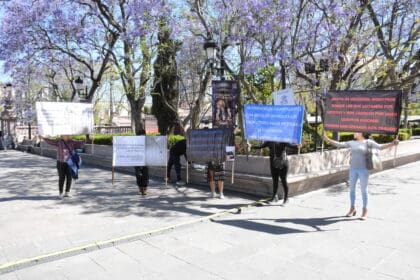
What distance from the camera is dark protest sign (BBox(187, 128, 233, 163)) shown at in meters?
8.45

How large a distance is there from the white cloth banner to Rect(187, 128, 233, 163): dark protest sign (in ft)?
2.59

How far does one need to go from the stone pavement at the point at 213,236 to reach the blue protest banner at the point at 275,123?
1.51 metres

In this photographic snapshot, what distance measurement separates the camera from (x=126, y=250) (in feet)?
16.8

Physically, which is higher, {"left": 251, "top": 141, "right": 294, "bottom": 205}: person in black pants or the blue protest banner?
the blue protest banner

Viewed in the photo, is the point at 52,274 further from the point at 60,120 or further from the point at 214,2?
the point at 214,2

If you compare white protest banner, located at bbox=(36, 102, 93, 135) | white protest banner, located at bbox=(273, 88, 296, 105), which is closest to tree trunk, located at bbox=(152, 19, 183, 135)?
white protest banner, located at bbox=(36, 102, 93, 135)

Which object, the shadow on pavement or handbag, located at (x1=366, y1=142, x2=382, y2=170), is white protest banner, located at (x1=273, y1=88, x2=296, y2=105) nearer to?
handbag, located at (x1=366, y1=142, x2=382, y2=170)

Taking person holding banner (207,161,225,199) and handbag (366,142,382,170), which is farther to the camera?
person holding banner (207,161,225,199)

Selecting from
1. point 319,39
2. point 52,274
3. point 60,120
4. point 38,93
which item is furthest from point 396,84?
→ point 38,93

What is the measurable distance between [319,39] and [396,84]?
2954mm

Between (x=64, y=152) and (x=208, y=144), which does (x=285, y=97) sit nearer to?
(x=208, y=144)

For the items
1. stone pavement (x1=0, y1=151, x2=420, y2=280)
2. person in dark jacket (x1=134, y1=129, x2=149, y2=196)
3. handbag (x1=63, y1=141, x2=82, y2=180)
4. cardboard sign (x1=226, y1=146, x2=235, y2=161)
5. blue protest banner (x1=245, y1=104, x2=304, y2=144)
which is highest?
blue protest banner (x1=245, y1=104, x2=304, y2=144)

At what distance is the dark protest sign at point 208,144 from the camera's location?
8.45 meters

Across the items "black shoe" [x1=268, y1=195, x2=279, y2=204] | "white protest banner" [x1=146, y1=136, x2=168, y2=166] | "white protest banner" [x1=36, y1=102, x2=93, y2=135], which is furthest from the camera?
"white protest banner" [x1=146, y1=136, x2=168, y2=166]
